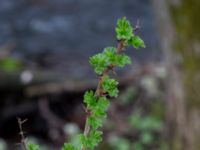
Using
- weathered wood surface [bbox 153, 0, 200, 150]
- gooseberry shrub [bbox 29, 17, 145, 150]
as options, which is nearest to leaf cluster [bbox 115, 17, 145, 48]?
gooseberry shrub [bbox 29, 17, 145, 150]

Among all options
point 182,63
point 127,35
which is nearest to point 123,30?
point 127,35

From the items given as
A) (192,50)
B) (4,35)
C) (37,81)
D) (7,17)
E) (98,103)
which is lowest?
(98,103)

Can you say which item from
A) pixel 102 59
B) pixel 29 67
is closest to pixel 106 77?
pixel 102 59

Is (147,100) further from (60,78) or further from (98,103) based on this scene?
(98,103)

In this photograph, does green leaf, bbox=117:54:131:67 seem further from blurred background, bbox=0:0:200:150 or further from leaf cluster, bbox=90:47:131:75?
blurred background, bbox=0:0:200:150

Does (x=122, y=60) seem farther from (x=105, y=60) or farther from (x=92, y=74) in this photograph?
(x=92, y=74)

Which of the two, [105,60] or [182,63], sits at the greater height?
[182,63]
